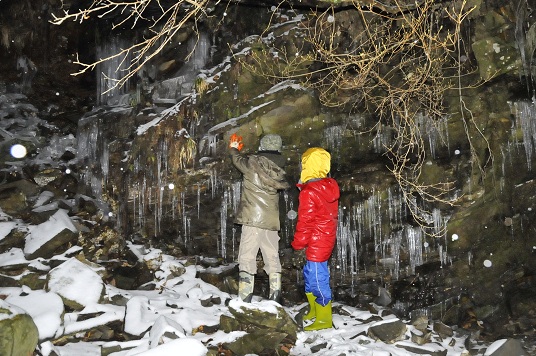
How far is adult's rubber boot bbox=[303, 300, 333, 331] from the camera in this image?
649cm

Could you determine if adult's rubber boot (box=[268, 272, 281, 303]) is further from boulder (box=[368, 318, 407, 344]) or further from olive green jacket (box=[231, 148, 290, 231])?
boulder (box=[368, 318, 407, 344])

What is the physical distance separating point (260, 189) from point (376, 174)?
8.05 ft

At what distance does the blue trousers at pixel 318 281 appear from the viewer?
21.4 feet

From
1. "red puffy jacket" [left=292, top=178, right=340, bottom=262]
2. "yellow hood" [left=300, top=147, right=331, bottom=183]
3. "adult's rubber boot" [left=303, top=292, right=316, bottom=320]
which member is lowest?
"adult's rubber boot" [left=303, top=292, right=316, bottom=320]

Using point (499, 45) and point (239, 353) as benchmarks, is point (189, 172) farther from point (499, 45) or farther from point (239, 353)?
point (499, 45)

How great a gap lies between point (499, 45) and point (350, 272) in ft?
16.3

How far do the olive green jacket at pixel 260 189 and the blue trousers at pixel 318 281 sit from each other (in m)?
0.75

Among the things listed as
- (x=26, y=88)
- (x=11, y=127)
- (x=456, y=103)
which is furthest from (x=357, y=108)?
(x=26, y=88)

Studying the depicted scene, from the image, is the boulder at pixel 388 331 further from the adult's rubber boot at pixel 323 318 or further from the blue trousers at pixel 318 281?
the blue trousers at pixel 318 281

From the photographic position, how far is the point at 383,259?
26.8 ft

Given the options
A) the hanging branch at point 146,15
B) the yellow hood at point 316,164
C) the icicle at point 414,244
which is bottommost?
the icicle at point 414,244

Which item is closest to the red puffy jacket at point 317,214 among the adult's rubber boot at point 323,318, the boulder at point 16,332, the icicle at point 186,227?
the adult's rubber boot at point 323,318

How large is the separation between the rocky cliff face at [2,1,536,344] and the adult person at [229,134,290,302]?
5.26 ft

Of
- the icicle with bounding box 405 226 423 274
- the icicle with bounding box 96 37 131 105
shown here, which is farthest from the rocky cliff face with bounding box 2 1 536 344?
the icicle with bounding box 96 37 131 105
